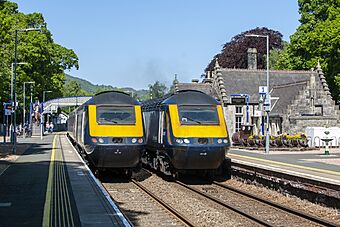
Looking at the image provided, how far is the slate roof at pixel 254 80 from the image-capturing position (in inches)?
2000


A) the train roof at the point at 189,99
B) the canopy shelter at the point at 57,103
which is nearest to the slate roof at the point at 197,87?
the canopy shelter at the point at 57,103

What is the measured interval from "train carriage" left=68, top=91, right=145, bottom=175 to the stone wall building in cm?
2365

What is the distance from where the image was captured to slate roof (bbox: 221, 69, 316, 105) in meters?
50.8

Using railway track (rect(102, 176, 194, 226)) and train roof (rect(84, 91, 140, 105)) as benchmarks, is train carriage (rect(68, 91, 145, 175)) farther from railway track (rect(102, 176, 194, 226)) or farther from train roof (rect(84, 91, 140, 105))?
railway track (rect(102, 176, 194, 226))

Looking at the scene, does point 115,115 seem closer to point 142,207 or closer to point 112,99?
point 112,99

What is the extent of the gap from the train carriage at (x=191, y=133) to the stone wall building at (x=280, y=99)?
74.9ft

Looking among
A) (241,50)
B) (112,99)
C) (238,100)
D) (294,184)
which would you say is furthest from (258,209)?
(241,50)

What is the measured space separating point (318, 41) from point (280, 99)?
7209 mm

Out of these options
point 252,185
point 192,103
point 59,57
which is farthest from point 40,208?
point 59,57

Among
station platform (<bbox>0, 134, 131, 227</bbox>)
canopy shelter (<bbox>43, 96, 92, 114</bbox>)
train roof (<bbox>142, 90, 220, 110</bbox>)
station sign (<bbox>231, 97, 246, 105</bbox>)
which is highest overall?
canopy shelter (<bbox>43, 96, 92, 114</bbox>)

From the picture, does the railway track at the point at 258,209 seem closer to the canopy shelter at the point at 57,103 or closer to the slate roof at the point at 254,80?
the slate roof at the point at 254,80

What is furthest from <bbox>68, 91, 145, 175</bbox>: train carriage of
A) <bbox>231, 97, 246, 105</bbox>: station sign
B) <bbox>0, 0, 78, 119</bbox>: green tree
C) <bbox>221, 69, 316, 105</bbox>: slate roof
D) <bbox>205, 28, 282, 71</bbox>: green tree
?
<bbox>205, 28, 282, 71</bbox>: green tree

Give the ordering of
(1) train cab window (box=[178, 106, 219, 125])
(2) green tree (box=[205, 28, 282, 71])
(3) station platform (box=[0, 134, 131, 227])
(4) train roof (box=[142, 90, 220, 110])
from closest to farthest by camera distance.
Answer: (3) station platform (box=[0, 134, 131, 227])
(1) train cab window (box=[178, 106, 219, 125])
(4) train roof (box=[142, 90, 220, 110])
(2) green tree (box=[205, 28, 282, 71])

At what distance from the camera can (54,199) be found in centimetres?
1387
